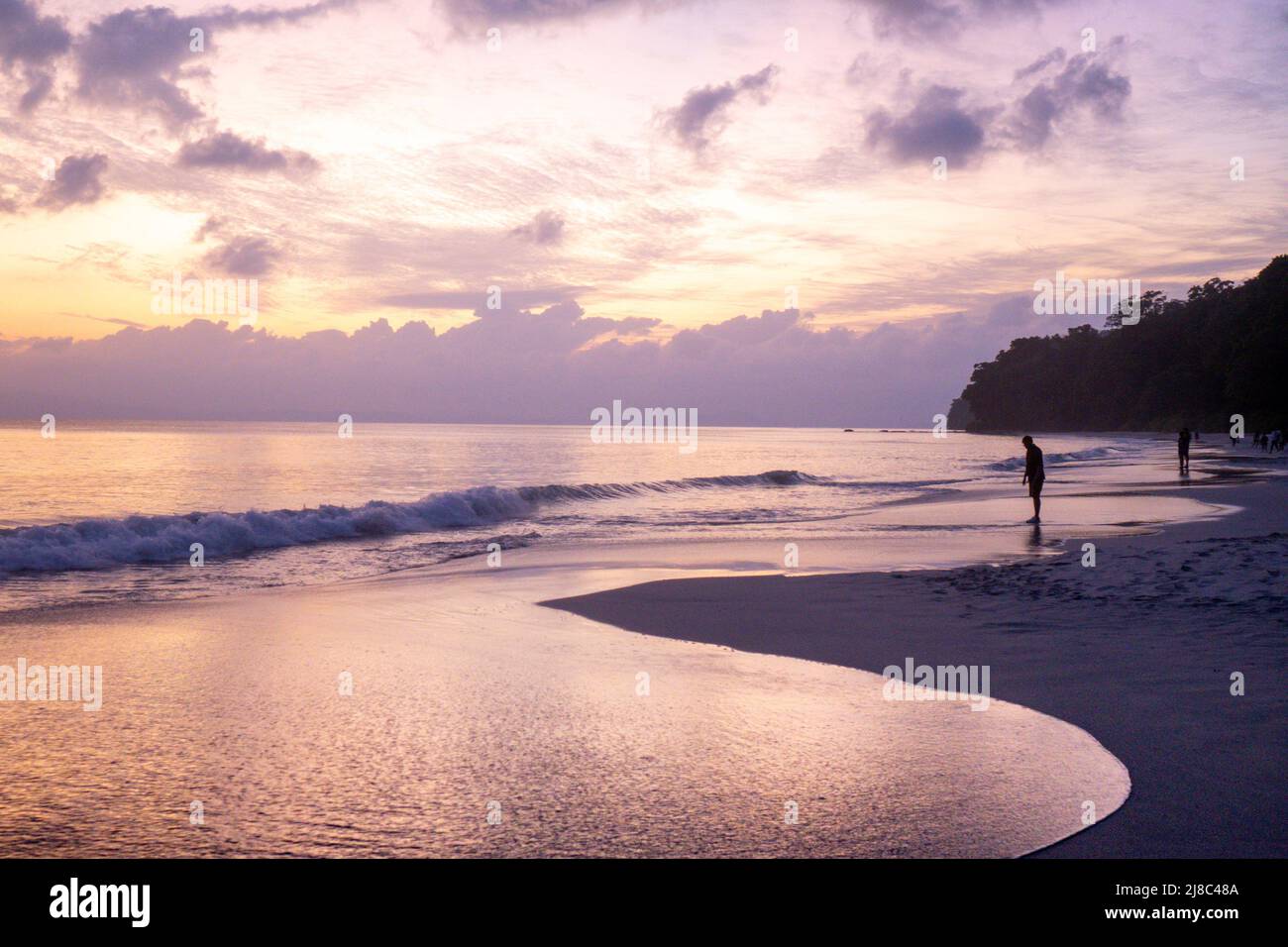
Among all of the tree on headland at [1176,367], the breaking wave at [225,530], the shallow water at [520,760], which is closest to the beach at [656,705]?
the shallow water at [520,760]

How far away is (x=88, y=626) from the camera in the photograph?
10.9 meters

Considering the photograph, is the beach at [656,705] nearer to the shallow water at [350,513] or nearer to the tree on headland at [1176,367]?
the shallow water at [350,513]

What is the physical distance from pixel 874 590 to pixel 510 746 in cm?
785
